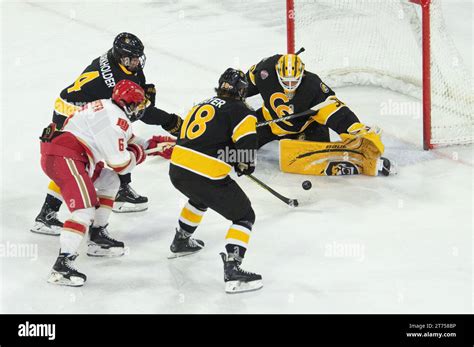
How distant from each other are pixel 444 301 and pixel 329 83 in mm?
3001

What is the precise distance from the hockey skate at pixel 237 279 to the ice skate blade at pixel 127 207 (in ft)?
3.47

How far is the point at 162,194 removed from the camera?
584 centimetres

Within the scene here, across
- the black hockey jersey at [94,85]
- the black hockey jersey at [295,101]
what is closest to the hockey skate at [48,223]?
the black hockey jersey at [94,85]

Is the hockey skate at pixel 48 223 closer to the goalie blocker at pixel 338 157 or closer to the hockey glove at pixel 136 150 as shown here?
the hockey glove at pixel 136 150

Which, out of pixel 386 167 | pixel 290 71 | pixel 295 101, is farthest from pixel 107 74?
pixel 386 167

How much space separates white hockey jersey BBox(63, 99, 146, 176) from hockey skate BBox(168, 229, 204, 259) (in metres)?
0.45

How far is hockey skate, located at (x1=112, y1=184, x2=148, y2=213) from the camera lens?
222 inches

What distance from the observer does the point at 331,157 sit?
235 inches

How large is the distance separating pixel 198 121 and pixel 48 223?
1.17 m

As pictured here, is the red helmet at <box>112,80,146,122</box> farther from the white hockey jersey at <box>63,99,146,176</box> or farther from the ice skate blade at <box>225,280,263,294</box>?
the ice skate blade at <box>225,280,263,294</box>

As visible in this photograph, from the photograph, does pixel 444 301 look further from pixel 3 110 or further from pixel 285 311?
pixel 3 110

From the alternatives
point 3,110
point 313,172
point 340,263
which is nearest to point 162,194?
point 313,172

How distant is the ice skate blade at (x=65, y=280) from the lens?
4.77 meters

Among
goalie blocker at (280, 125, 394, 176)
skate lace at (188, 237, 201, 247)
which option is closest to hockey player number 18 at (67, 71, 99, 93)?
skate lace at (188, 237, 201, 247)
